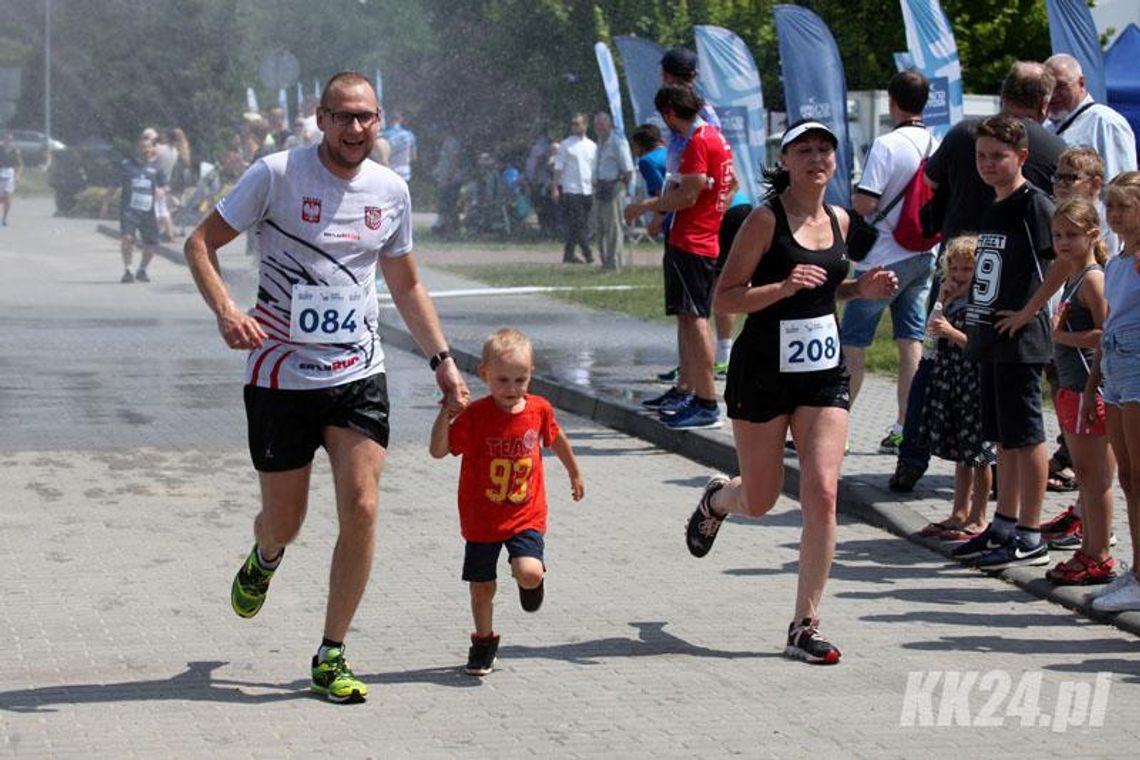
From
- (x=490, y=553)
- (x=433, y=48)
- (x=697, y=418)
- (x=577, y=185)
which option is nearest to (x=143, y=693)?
(x=490, y=553)

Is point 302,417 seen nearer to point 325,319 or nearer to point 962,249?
point 325,319

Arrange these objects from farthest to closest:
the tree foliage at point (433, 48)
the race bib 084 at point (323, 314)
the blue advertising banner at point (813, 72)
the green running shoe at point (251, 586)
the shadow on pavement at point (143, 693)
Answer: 1. the tree foliage at point (433, 48)
2. the blue advertising banner at point (813, 72)
3. the green running shoe at point (251, 586)
4. the race bib 084 at point (323, 314)
5. the shadow on pavement at point (143, 693)

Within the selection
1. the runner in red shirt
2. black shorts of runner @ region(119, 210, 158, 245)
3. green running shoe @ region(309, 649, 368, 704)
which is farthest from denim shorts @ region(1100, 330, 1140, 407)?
black shorts of runner @ region(119, 210, 158, 245)

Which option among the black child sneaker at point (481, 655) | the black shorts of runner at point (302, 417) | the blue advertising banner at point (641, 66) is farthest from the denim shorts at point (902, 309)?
the blue advertising banner at point (641, 66)

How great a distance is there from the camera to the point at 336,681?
6062 millimetres

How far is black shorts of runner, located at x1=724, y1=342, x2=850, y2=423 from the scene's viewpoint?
6.84 m

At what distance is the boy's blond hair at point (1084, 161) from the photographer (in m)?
7.93

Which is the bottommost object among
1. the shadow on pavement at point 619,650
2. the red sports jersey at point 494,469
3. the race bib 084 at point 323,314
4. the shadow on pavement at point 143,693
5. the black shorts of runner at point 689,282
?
the shadow on pavement at point 143,693

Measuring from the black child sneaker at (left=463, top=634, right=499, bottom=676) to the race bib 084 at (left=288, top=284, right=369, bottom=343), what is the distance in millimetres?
1068

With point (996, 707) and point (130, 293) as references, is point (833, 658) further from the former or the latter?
point (130, 293)

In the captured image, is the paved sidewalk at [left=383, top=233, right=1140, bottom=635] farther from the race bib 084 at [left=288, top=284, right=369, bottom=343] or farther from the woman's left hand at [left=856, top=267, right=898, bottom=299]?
the race bib 084 at [left=288, top=284, right=369, bottom=343]

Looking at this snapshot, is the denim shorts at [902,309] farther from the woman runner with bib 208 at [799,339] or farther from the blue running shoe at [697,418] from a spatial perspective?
the woman runner with bib 208 at [799,339]

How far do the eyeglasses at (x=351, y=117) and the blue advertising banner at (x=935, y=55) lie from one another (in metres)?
11.0

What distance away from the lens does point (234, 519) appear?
933 cm
